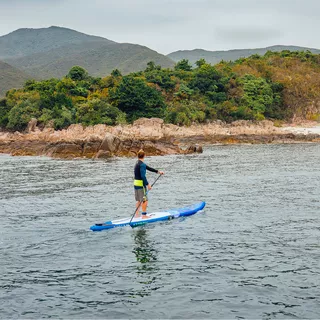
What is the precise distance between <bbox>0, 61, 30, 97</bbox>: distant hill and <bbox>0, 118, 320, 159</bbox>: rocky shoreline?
85.4 m

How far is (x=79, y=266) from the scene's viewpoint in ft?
41.3

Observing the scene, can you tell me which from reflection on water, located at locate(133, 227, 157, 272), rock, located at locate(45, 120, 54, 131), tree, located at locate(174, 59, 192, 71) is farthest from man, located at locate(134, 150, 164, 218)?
tree, located at locate(174, 59, 192, 71)

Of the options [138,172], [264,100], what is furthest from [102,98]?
[138,172]

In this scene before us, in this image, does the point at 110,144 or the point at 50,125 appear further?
the point at 50,125

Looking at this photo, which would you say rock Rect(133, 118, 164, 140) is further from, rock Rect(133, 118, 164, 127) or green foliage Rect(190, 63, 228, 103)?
green foliage Rect(190, 63, 228, 103)

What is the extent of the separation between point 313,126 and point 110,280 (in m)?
80.0

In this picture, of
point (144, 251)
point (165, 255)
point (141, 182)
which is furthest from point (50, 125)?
point (165, 255)

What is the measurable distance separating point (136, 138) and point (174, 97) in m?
25.8

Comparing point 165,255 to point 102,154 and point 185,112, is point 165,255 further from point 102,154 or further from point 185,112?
point 185,112

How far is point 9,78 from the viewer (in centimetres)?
16550

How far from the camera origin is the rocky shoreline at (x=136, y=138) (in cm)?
5039

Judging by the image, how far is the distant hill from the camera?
158 meters

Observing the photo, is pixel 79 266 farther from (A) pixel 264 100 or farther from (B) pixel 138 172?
(A) pixel 264 100

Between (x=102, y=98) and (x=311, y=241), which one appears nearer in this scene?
(x=311, y=241)
